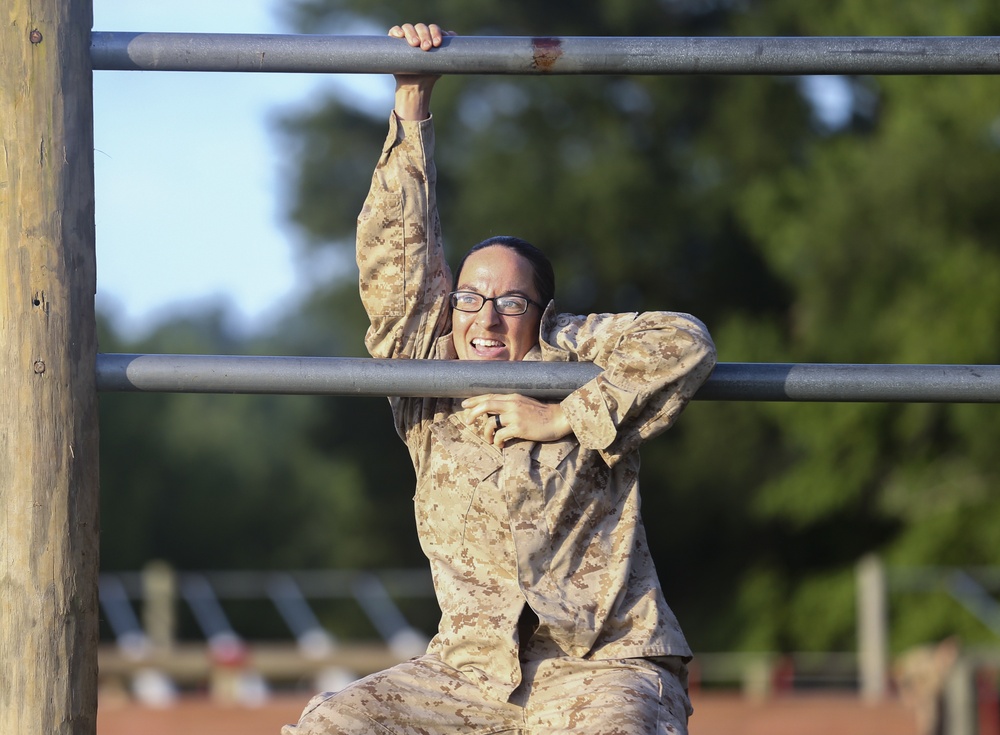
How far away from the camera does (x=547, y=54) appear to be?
1821 mm

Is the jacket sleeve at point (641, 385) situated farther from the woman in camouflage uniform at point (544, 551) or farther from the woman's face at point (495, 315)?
→ the woman's face at point (495, 315)

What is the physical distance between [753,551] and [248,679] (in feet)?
25.9

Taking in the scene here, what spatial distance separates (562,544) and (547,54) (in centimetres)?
70

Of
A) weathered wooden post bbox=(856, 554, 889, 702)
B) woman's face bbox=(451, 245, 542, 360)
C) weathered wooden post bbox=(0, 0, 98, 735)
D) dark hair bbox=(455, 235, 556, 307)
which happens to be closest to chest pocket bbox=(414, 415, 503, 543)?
woman's face bbox=(451, 245, 542, 360)

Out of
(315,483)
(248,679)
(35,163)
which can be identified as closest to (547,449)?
(35,163)

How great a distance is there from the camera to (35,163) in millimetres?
1767

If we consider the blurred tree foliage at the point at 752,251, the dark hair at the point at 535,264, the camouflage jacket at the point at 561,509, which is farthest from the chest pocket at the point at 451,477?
the blurred tree foliage at the point at 752,251

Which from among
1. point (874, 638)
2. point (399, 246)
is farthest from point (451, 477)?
point (874, 638)

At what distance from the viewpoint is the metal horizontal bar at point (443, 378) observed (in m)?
1.75

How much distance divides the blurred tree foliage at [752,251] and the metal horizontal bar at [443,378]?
39.0ft

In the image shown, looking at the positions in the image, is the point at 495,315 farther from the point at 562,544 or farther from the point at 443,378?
the point at 443,378

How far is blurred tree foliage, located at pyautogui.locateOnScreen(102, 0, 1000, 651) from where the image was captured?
13836mm

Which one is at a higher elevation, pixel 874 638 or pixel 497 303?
pixel 497 303

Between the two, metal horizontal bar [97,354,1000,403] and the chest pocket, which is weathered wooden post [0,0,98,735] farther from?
the chest pocket
